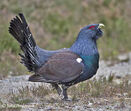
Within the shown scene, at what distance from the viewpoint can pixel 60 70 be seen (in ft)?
26.0

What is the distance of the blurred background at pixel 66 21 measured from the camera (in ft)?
47.1

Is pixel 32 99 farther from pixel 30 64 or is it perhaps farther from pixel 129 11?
pixel 129 11

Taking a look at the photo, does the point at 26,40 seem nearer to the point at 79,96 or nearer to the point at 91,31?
the point at 91,31

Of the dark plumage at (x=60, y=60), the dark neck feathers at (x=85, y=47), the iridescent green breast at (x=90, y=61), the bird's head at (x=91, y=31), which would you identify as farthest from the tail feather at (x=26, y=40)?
the bird's head at (x=91, y=31)

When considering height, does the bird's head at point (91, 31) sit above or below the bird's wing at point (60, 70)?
above

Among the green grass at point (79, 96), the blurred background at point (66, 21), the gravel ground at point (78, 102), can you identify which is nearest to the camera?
the gravel ground at point (78, 102)

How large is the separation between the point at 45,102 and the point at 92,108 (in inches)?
39.5

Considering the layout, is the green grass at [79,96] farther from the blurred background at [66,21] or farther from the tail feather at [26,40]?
the blurred background at [66,21]

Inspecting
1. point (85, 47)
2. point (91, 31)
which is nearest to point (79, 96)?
point (85, 47)

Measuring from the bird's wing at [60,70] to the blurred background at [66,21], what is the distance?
430cm

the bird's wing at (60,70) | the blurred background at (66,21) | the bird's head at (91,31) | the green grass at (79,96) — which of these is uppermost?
the blurred background at (66,21)

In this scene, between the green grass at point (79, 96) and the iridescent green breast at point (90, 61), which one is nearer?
the green grass at point (79, 96)

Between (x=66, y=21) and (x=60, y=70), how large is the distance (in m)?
10.1

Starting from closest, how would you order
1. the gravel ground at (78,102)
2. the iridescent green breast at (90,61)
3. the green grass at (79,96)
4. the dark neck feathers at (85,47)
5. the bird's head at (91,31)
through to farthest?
the gravel ground at (78,102) → the green grass at (79,96) → the iridescent green breast at (90,61) → the dark neck feathers at (85,47) → the bird's head at (91,31)
